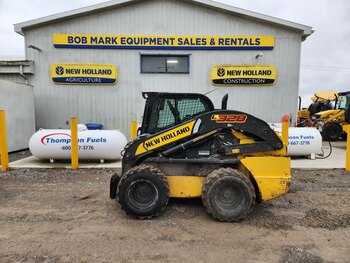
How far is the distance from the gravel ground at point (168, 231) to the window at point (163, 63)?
7228mm

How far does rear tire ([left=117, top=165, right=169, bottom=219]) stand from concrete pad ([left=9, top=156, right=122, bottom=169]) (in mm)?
3817

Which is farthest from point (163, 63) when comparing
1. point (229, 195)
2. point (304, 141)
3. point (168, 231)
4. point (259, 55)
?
point (168, 231)

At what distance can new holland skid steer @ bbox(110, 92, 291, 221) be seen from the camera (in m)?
4.11

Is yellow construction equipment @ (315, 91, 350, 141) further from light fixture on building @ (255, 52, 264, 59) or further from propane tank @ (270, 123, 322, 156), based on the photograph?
propane tank @ (270, 123, 322, 156)

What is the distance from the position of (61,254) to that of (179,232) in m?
1.60

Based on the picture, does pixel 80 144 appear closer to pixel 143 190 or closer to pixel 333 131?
pixel 143 190

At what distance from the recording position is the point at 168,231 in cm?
377

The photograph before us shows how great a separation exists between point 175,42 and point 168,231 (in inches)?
370

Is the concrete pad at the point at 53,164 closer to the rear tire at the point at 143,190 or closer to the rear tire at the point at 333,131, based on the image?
the rear tire at the point at 143,190

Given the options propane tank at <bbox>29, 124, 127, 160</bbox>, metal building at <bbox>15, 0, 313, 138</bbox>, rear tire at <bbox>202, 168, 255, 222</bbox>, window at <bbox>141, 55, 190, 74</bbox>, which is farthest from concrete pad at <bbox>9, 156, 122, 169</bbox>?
window at <bbox>141, 55, 190, 74</bbox>

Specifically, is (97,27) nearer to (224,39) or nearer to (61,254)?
(224,39)

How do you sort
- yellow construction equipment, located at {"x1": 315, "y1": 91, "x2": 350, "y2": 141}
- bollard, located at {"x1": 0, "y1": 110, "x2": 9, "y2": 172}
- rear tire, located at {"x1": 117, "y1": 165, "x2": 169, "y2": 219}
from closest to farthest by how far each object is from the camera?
rear tire, located at {"x1": 117, "y1": 165, "x2": 169, "y2": 219}
bollard, located at {"x1": 0, "y1": 110, "x2": 9, "y2": 172}
yellow construction equipment, located at {"x1": 315, "y1": 91, "x2": 350, "y2": 141}

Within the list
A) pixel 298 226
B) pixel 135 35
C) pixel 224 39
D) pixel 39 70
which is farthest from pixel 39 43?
pixel 298 226

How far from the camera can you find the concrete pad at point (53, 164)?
7.80 m
